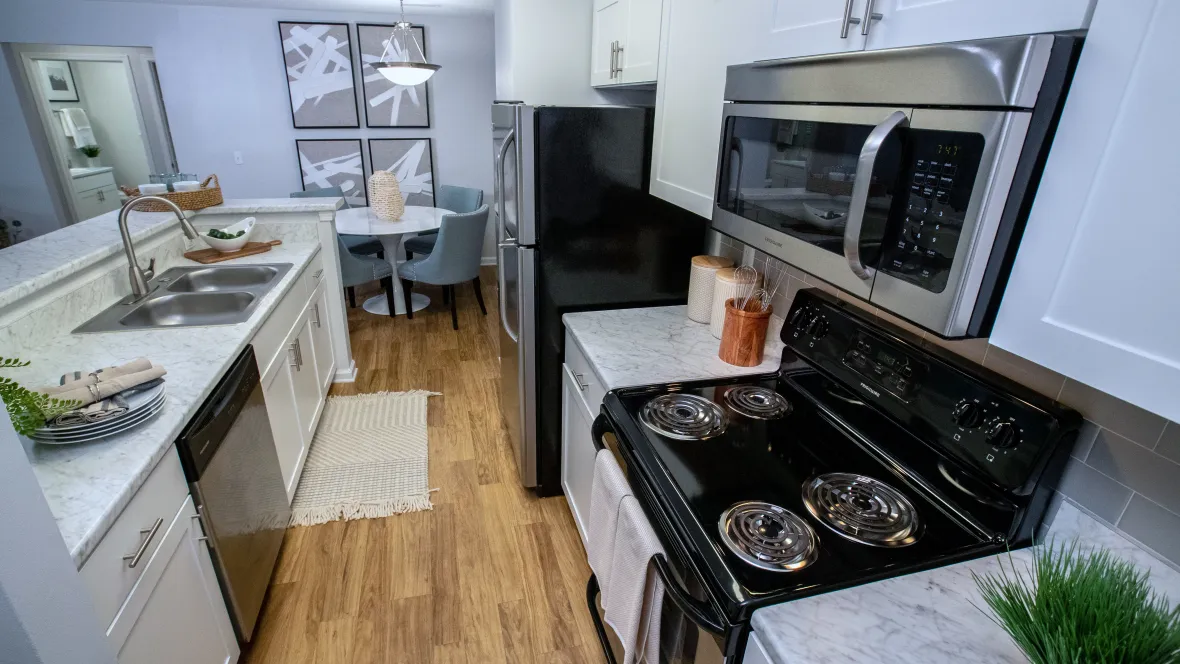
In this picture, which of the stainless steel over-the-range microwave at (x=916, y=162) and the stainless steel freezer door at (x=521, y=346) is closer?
the stainless steel over-the-range microwave at (x=916, y=162)

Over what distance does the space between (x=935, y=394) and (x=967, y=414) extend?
0.07 m

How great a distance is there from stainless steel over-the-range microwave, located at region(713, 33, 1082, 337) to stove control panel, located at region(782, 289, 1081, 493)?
0.30 m

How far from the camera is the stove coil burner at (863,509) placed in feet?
3.34

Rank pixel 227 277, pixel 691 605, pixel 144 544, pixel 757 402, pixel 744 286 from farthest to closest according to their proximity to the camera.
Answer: pixel 227 277, pixel 744 286, pixel 757 402, pixel 144 544, pixel 691 605

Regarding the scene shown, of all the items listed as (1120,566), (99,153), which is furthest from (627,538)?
(99,153)

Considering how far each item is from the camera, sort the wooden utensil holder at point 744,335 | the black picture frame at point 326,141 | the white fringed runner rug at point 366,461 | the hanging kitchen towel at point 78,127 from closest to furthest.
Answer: the wooden utensil holder at point 744,335
the white fringed runner rug at point 366,461
the black picture frame at point 326,141
the hanging kitchen towel at point 78,127

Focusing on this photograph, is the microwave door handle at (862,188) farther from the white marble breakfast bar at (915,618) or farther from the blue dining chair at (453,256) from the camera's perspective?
the blue dining chair at (453,256)

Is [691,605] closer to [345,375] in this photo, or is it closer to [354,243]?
[345,375]

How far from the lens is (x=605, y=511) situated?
135cm

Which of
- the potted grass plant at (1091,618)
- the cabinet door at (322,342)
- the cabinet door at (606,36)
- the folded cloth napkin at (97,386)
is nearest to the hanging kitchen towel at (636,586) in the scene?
→ the potted grass plant at (1091,618)

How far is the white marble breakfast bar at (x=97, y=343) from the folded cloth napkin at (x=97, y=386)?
84 mm

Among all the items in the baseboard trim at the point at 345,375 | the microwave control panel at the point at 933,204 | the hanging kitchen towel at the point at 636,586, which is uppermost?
the microwave control panel at the point at 933,204

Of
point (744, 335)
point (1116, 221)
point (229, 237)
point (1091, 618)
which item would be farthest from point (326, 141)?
point (1091, 618)

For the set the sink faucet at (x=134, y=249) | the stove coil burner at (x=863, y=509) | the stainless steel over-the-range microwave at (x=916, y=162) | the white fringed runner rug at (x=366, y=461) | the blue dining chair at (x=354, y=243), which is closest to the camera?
the stainless steel over-the-range microwave at (x=916, y=162)
